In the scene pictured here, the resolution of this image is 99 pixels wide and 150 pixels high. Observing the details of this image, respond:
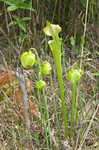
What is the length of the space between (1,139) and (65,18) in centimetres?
124

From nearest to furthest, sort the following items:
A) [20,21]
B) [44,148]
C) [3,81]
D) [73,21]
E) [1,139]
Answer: [44,148] → [1,139] → [3,81] → [20,21] → [73,21]

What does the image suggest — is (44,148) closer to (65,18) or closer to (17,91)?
(17,91)

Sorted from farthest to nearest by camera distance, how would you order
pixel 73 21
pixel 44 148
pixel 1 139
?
1. pixel 73 21
2. pixel 1 139
3. pixel 44 148

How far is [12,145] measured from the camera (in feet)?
3.78

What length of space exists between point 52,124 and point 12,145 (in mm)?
250

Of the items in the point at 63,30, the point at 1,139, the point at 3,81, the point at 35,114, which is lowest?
the point at 1,139

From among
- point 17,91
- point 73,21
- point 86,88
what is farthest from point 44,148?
point 73,21

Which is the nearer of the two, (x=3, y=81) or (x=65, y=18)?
(x=3, y=81)

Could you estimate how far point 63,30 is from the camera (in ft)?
A: 6.73

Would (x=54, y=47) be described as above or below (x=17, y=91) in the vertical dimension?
above

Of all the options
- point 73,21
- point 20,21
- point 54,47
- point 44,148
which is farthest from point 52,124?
point 73,21

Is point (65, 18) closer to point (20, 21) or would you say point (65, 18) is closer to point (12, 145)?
point (20, 21)

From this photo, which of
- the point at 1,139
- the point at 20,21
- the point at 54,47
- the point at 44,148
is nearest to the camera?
the point at 54,47

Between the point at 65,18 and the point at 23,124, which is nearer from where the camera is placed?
the point at 23,124
